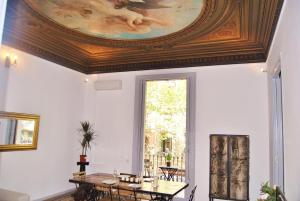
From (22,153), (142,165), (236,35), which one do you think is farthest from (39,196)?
(236,35)

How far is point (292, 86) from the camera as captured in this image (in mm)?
2613

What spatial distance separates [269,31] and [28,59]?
456 centimetres

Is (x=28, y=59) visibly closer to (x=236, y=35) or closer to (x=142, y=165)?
(x=142, y=165)

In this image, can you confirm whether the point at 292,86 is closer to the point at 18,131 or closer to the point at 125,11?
the point at 125,11

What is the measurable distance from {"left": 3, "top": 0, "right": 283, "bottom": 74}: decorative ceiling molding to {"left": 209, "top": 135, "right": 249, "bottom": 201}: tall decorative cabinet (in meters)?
1.73

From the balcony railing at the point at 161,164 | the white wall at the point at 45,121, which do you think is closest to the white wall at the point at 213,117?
the balcony railing at the point at 161,164

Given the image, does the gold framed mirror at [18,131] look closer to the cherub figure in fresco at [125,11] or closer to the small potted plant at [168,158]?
the cherub figure in fresco at [125,11]

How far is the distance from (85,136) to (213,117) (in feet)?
10.4

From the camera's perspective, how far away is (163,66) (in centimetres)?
612

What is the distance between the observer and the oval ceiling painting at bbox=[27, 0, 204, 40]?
138 inches

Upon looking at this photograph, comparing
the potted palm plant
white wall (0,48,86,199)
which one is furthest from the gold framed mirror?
the potted palm plant

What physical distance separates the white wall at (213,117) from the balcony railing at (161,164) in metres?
0.69

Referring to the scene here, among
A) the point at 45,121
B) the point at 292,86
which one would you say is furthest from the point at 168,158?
the point at 292,86

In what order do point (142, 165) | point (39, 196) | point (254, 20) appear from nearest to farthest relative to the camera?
point (254, 20) < point (39, 196) < point (142, 165)
